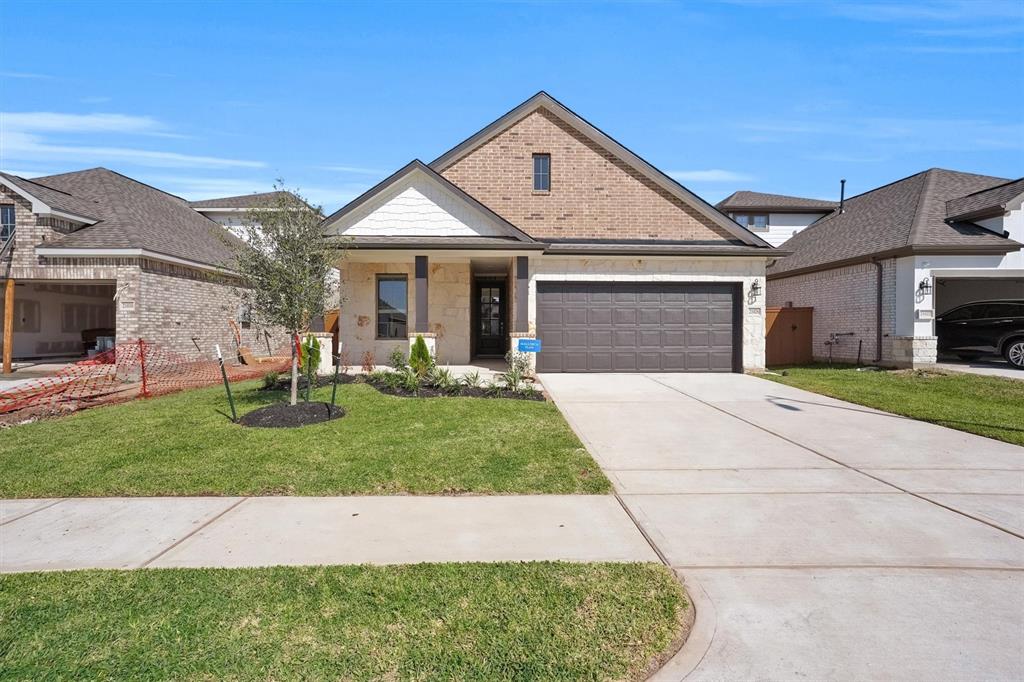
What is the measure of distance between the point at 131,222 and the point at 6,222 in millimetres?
3105

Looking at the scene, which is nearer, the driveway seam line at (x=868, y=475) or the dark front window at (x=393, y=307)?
the driveway seam line at (x=868, y=475)

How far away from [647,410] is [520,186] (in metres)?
9.12

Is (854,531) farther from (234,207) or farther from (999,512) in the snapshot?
(234,207)

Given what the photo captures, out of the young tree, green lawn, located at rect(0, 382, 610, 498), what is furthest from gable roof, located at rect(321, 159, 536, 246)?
green lawn, located at rect(0, 382, 610, 498)

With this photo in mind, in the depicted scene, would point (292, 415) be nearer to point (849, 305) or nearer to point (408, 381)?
point (408, 381)

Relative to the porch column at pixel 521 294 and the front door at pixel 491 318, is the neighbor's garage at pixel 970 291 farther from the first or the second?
the porch column at pixel 521 294

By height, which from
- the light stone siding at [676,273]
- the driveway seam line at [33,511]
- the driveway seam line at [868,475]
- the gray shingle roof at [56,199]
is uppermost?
the gray shingle roof at [56,199]

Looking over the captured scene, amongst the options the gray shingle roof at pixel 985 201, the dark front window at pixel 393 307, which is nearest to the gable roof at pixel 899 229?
the gray shingle roof at pixel 985 201

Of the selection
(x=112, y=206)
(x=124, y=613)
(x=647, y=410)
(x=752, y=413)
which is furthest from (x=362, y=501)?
(x=112, y=206)

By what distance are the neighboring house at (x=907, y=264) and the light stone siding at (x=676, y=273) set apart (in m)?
4.71

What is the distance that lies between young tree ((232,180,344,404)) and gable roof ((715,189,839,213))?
27422 millimetres

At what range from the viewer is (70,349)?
21.6 meters

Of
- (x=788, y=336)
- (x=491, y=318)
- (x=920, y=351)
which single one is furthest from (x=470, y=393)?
(x=788, y=336)

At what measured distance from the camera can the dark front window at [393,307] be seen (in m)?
15.9
